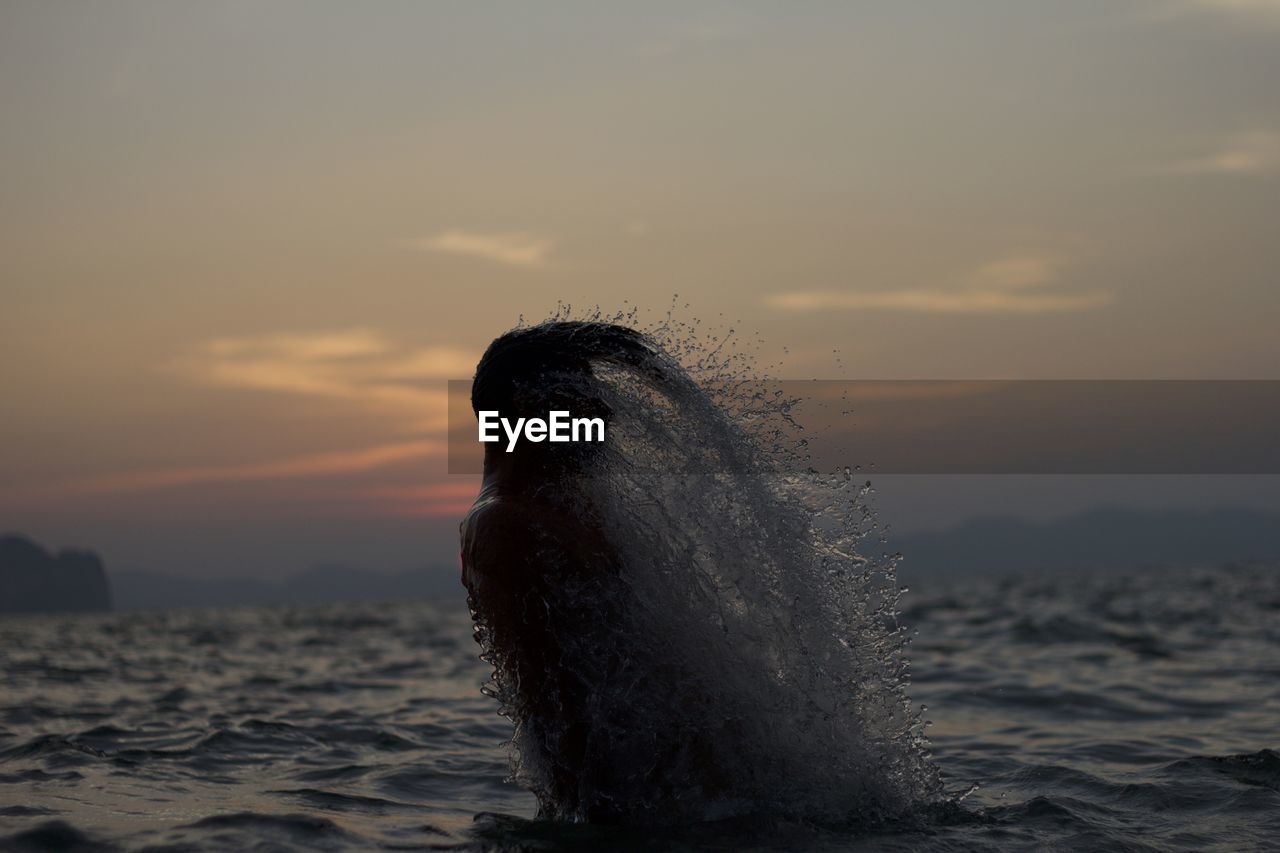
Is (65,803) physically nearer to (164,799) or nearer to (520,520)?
Answer: (164,799)

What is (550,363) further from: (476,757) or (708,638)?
(476,757)

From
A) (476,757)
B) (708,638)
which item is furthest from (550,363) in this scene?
(476,757)

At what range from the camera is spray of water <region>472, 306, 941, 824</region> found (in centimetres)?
496

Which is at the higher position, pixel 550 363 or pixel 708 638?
pixel 550 363

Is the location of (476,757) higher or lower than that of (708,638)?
lower

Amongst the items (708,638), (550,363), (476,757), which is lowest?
(476,757)

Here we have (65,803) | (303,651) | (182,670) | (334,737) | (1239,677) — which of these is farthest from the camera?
(303,651)

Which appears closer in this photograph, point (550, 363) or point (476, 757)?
point (550, 363)

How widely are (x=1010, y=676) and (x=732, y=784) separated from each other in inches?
339

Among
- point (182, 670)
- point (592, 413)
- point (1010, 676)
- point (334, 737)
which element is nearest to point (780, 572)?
point (592, 413)

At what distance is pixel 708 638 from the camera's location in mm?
5117

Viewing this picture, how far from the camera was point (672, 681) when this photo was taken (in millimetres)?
5000

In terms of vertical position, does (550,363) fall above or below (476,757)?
above

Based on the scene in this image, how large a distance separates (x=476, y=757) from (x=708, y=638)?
3.93 m
